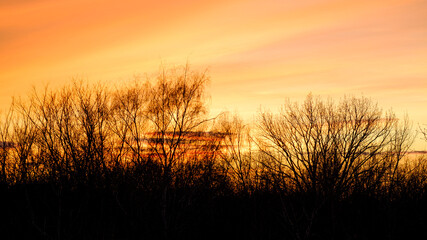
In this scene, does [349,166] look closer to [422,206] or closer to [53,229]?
[422,206]

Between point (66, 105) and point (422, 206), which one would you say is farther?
point (422, 206)

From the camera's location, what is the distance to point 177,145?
1125 inches

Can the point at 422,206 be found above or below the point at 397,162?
below

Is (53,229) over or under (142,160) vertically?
under

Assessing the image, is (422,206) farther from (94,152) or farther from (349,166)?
(94,152)

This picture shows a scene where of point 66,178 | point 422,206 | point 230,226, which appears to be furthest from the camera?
point 230,226

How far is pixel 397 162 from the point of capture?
42.3 metres

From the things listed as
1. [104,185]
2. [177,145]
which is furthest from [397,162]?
[104,185]

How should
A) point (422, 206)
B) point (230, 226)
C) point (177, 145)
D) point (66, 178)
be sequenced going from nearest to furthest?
point (177, 145) < point (66, 178) < point (422, 206) < point (230, 226)

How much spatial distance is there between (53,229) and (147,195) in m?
7.32

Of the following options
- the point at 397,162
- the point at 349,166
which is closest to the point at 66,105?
the point at 349,166

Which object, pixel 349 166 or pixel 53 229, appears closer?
pixel 53 229

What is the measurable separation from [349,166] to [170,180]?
19949 millimetres

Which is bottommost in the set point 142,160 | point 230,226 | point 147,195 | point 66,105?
point 230,226
